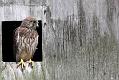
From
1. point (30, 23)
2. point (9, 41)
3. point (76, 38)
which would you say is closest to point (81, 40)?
point (76, 38)

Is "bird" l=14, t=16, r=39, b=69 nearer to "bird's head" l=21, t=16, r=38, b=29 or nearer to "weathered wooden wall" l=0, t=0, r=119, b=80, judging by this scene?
"bird's head" l=21, t=16, r=38, b=29

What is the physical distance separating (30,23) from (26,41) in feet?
0.72

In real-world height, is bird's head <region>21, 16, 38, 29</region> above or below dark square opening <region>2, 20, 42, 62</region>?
above

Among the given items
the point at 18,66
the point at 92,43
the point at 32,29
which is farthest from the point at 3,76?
the point at 92,43

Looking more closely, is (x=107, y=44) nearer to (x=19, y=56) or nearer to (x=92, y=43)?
(x=92, y=43)

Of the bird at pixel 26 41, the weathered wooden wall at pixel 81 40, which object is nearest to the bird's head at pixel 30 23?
the bird at pixel 26 41

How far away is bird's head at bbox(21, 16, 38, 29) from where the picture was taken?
539 centimetres

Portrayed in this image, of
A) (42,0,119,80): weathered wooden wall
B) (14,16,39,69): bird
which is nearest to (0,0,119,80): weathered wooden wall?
(42,0,119,80): weathered wooden wall

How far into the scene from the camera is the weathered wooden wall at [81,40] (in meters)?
5.43

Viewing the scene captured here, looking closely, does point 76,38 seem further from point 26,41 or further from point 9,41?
point 9,41

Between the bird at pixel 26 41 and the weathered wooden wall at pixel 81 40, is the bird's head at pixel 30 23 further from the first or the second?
the weathered wooden wall at pixel 81 40

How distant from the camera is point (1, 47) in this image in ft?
17.9

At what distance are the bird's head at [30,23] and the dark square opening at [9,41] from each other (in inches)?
2.4

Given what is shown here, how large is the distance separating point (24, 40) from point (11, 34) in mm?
173
